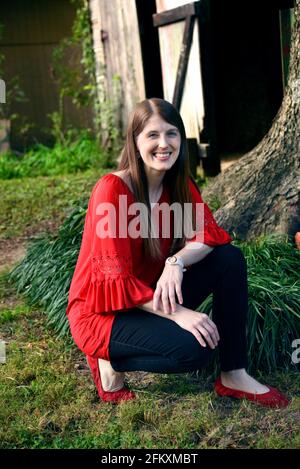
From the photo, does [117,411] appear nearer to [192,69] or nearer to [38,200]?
[38,200]

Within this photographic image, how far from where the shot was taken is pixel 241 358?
10.6ft

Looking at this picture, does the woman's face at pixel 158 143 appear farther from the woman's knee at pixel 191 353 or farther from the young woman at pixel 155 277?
the woman's knee at pixel 191 353

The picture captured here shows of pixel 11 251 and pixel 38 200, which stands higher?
pixel 38 200

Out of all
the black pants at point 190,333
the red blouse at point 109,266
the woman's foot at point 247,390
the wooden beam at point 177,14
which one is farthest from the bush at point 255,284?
the wooden beam at point 177,14

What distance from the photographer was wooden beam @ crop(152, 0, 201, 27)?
21.9 ft

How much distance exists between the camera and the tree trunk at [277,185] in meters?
4.62

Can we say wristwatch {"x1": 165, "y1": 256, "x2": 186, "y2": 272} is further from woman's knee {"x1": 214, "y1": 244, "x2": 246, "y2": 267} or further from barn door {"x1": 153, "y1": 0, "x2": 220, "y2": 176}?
barn door {"x1": 153, "y1": 0, "x2": 220, "y2": 176}

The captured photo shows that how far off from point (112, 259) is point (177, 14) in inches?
178

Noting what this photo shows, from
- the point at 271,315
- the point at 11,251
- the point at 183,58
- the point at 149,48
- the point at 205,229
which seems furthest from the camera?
the point at 149,48

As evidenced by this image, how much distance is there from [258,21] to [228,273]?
6.28 metres

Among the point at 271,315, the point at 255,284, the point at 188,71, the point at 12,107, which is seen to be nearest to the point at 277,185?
the point at 255,284

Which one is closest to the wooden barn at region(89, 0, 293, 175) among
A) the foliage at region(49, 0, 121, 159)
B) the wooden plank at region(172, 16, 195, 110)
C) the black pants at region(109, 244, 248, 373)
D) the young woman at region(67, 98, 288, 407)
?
the wooden plank at region(172, 16, 195, 110)

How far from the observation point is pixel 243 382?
323 cm

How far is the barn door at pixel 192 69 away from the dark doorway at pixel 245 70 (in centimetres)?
147
